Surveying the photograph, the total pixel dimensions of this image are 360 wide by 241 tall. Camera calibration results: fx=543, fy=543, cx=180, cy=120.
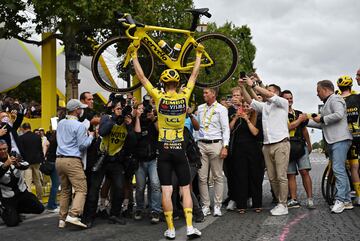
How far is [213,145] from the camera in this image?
905cm

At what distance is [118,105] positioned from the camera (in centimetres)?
852

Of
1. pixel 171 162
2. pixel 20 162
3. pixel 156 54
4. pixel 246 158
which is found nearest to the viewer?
pixel 171 162

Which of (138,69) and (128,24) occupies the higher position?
(128,24)

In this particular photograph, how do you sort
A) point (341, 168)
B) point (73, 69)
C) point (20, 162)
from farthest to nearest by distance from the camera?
1. point (73, 69)
2. point (20, 162)
3. point (341, 168)

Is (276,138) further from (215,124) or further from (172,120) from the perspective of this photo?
(172,120)

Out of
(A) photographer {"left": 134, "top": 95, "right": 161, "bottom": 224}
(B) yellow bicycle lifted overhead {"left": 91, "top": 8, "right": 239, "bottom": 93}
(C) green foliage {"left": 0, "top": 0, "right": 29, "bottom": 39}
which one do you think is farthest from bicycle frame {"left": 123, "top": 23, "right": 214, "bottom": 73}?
(C) green foliage {"left": 0, "top": 0, "right": 29, "bottom": 39}

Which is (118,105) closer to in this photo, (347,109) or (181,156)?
(181,156)

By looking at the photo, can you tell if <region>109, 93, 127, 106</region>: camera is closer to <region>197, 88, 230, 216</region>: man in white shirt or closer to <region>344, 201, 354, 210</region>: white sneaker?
<region>197, 88, 230, 216</region>: man in white shirt

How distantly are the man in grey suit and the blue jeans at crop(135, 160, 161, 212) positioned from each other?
2.80 meters

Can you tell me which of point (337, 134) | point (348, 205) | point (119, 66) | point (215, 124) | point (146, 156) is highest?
point (119, 66)

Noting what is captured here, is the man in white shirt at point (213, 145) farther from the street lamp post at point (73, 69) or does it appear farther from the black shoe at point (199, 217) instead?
the street lamp post at point (73, 69)

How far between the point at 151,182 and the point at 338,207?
3014 millimetres

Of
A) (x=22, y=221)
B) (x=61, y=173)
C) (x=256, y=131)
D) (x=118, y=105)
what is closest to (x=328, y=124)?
(x=256, y=131)

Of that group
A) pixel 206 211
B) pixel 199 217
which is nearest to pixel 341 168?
pixel 206 211
